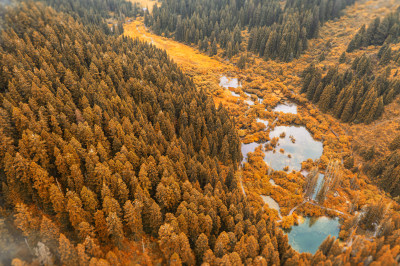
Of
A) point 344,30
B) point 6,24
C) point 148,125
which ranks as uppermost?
point 344,30

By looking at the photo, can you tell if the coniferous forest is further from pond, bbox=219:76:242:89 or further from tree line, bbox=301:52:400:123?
pond, bbox=219:76:242:89

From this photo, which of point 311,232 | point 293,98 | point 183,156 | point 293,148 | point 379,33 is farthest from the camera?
point 379,33

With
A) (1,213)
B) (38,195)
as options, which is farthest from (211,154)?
(1,213)

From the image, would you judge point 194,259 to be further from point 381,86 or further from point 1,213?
point 381,86

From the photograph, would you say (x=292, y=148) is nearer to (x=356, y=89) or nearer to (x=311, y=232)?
(x=311, y=232)

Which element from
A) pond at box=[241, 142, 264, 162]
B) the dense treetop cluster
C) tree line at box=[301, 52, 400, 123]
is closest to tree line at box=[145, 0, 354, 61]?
the dense treetop cluster

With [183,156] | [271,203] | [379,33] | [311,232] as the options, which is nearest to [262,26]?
[379,33]

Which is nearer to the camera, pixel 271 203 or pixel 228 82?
A: pixel 271 203

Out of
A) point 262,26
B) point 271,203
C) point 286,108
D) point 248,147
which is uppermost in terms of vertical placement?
point 262,26
